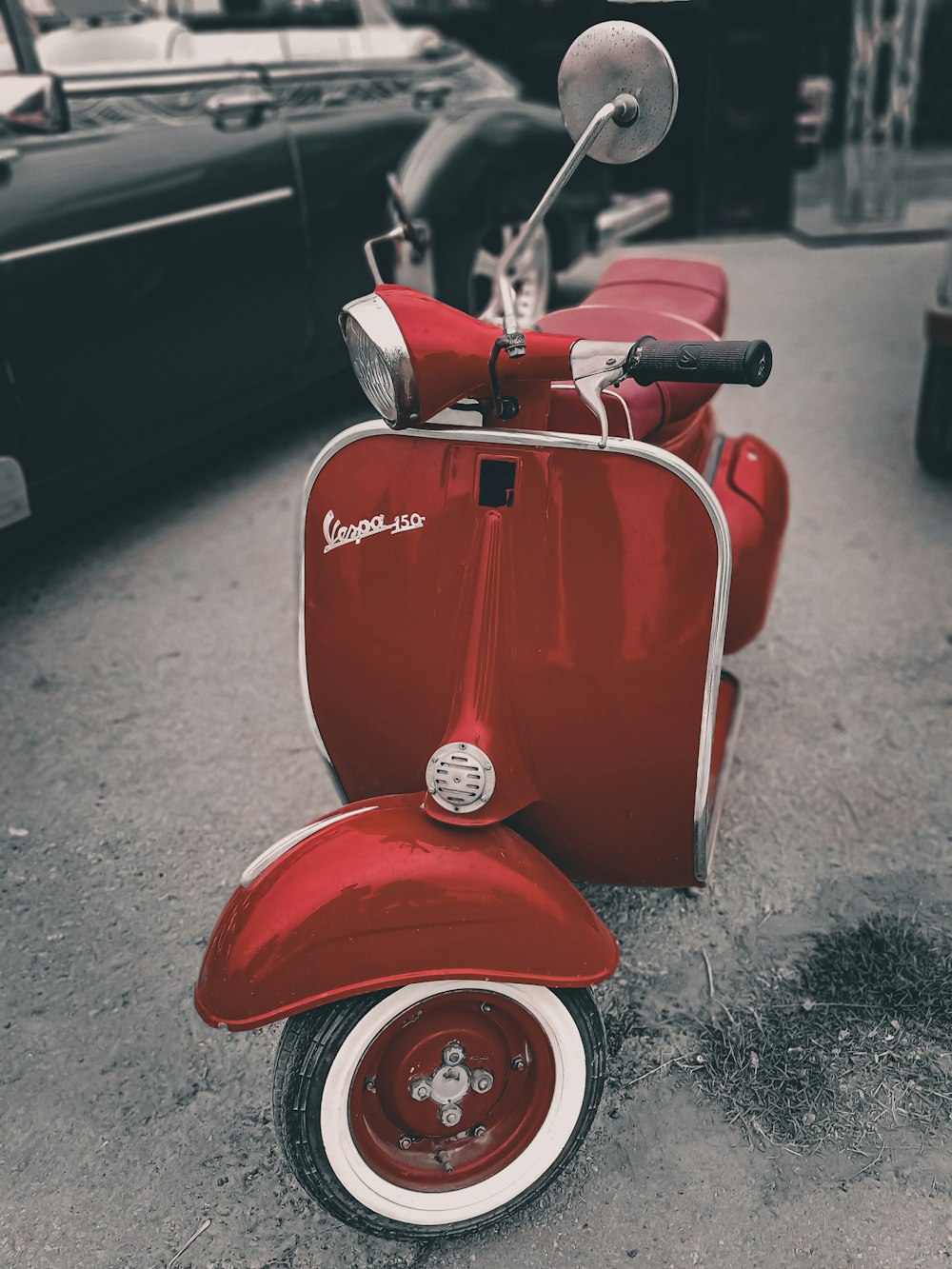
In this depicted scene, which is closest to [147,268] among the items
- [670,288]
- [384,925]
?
[670,288]

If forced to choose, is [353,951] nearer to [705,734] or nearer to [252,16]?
[705,734]

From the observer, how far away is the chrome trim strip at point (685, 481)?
5.01 ft

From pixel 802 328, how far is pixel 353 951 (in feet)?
15.6

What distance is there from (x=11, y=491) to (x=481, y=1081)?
2.02 metres

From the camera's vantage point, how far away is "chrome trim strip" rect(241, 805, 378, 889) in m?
1.44

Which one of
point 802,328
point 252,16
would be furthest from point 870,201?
point 252,16

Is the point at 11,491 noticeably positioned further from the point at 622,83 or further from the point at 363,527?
the point at 622,83

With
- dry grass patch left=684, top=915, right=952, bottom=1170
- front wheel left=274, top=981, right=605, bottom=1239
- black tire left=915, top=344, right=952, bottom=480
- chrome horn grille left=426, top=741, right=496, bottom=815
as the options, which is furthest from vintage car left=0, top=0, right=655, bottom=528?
dry grass patch left=684, top=915, right=952, bottom=1170

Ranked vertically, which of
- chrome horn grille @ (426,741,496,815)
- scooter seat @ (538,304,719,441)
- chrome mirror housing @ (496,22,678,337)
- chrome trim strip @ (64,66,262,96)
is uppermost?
chrome mirror housing @ (496,22,678,337)

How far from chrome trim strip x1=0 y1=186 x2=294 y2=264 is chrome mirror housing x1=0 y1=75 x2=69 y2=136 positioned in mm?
281

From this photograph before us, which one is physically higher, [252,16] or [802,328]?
[252,16]

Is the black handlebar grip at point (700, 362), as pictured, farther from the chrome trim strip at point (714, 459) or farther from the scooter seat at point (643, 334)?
the chrome trim strip at point (714, 459)

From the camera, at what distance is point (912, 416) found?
13.8 feet

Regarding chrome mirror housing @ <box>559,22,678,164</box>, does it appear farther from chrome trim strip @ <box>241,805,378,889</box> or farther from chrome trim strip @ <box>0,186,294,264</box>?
chrome trim strip @ <box>0,186,294,264</box>
